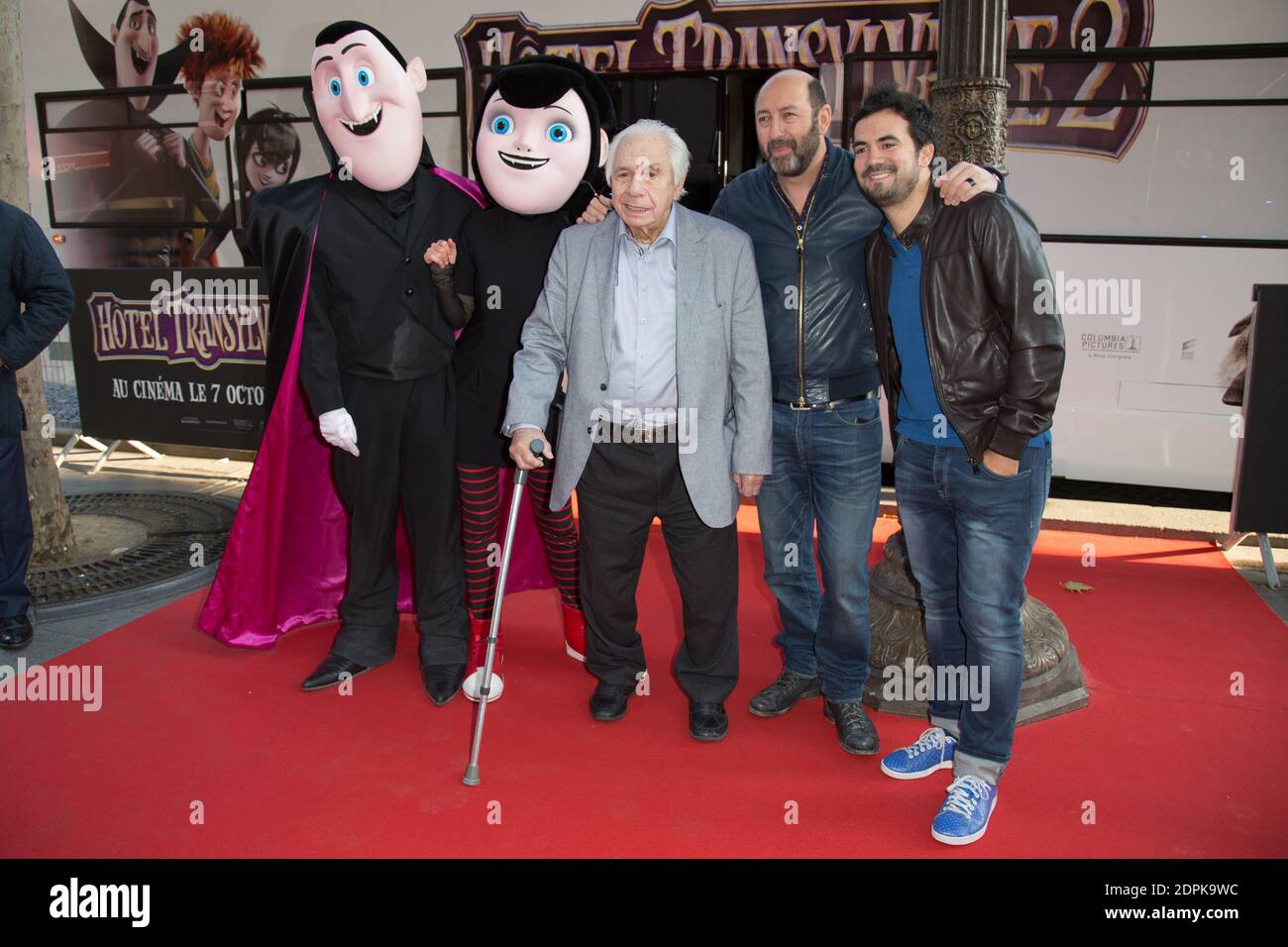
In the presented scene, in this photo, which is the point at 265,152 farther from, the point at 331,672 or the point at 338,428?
the point at 331,672

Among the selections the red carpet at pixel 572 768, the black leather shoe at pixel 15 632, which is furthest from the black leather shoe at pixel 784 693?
the black leather shoe at pixel 15 632

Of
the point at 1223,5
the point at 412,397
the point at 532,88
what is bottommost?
the point at 412,397

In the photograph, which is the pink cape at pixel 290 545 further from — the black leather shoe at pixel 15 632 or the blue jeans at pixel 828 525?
the blue jeans at pixel 828 525

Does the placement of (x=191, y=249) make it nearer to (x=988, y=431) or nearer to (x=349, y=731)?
(x=349, y=731)

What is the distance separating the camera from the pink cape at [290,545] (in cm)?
377

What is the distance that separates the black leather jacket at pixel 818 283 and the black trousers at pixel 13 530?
3.01 meters

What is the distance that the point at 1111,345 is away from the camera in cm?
604

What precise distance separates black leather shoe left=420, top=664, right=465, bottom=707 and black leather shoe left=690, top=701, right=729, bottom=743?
86 cm

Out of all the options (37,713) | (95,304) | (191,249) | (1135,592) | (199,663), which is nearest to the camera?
(37,713)

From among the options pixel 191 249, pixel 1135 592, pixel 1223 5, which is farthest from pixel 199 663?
pixel 1223 5

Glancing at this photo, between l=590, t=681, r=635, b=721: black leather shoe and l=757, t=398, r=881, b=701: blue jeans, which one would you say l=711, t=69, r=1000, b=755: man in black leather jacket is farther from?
l=590, t=681, r=635, b=721: black leather shoe

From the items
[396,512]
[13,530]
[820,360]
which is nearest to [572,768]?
[396,512]

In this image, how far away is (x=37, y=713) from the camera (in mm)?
3449

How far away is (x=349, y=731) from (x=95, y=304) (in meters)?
4.49
